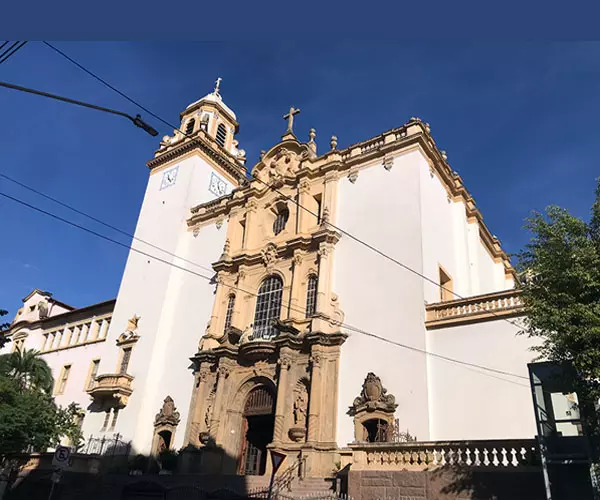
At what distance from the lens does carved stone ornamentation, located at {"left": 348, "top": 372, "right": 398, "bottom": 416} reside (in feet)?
59.6

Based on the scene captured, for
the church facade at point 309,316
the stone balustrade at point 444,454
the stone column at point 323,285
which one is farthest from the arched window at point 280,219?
the stone balustrade at point 444,454

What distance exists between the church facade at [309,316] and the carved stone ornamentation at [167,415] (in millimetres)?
61

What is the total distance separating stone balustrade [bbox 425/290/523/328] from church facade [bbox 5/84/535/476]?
5 cm

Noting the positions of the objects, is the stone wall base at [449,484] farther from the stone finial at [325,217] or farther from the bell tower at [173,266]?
the bell tower at [173,266]

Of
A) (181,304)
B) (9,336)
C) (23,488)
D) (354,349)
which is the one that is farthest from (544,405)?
(9,336)

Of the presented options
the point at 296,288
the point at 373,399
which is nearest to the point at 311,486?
the point at 373,399

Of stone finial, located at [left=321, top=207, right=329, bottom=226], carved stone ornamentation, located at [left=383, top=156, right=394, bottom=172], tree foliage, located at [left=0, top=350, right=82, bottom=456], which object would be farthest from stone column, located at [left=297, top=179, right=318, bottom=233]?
tree foliage, located at [left=0, top=350, right=82, bottom=456]

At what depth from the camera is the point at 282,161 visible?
1129 inches

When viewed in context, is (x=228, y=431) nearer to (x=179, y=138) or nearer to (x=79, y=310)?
(x=79, y=310)

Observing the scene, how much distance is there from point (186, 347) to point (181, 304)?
2.92 m

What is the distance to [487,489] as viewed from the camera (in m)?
11.7

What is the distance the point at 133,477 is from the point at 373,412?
35.0 feet

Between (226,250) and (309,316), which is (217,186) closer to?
(226,250)

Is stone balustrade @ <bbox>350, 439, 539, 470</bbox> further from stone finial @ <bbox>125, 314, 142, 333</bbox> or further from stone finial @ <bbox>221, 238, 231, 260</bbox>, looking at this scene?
stone finial @ <bbox>125, 314, 142, 333</bbox>
